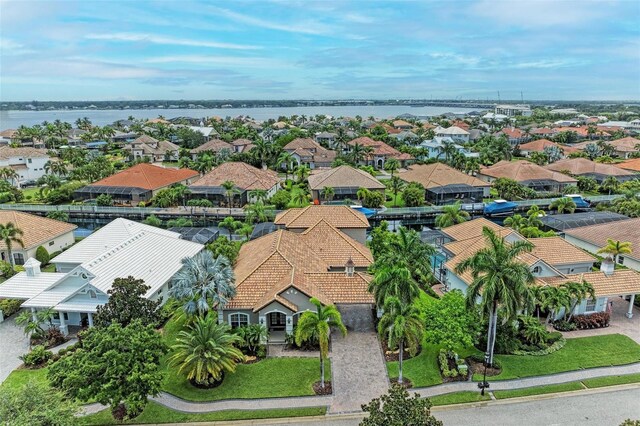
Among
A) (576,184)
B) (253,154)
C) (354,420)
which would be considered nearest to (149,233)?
(354,420)

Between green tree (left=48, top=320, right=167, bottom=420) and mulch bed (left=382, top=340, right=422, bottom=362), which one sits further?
mulch bed (left=382, top=340, right=422, bottom=362)

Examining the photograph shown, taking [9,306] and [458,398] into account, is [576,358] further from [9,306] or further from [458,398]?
[9,306]

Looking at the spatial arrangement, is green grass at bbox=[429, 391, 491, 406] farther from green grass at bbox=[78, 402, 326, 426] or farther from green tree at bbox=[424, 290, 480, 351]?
green grass at bbox=[78, 402, 326, 426]

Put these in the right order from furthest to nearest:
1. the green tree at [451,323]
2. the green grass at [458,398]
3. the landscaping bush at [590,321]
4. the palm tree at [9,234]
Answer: the palm tree at [9,234] < the landscaping bush at [590,321] < the green tree at [451,323] < the green grass at [458,398]

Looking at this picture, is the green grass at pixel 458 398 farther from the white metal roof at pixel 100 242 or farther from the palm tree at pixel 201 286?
the white metal roof at pixel 100 242

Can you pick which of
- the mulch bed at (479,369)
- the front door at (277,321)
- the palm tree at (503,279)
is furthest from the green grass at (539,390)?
the front door at (277,321)

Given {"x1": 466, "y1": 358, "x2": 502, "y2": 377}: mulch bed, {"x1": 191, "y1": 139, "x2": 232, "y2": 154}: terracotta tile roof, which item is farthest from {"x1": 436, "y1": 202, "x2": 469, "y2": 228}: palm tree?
{"x1": 191, "y1": 139, "x2": 232, "y2": 154}: terracotta tile roof

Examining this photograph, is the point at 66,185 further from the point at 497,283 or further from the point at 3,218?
the point at 497,283
